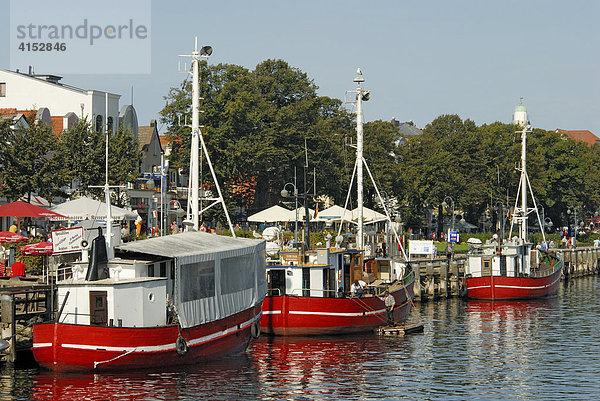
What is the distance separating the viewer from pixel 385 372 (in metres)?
35.4

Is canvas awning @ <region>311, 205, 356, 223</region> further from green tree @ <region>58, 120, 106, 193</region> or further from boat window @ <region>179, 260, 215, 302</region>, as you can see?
boat window @ <region>179, 260, 215, 302</region>

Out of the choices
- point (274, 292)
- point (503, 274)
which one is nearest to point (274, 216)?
point (503, 274)

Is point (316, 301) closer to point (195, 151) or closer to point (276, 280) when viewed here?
point (276, 280)

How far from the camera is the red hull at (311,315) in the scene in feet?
140

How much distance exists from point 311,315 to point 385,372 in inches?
313

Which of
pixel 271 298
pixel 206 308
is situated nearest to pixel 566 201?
→ pixel 271 298

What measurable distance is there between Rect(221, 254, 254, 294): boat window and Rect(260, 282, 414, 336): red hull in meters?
4.61

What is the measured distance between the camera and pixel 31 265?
4606 centimetres

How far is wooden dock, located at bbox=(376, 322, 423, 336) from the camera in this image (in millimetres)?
44844

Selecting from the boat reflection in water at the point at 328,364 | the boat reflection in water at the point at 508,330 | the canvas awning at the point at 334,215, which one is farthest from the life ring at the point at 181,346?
the canvas awning at the point at 334,215

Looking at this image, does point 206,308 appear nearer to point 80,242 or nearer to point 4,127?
point 80,242

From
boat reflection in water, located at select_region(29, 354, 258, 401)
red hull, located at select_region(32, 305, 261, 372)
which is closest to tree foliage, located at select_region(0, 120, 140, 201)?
boat reflection in water, located at select_region(29, 354, 258, 401)

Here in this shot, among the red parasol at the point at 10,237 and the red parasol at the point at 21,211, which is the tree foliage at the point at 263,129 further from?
the red parasol at the point at 10,237

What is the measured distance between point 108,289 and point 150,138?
2696 inches
